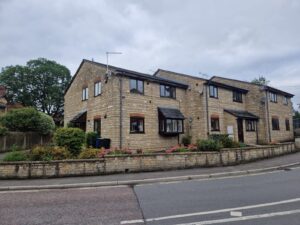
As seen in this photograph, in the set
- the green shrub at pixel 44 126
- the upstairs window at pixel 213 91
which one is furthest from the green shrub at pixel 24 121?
the upstairs window at pixel 213 91

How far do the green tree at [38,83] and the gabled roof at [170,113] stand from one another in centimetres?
3364

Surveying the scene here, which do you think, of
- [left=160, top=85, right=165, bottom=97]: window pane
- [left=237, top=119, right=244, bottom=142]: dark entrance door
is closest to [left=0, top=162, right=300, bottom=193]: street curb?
[left=160, top=85, right=165, bottom=97]: window pane

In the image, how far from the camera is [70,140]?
13.8 meters

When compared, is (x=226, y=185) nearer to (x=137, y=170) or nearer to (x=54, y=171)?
(x=137, y=170)

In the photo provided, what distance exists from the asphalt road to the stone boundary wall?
13.5 meters

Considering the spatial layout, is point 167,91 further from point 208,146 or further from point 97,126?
point 208,146

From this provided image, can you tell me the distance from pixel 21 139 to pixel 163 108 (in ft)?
41.0

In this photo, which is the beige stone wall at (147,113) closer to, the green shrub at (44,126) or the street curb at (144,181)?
the street curb at (144,181)

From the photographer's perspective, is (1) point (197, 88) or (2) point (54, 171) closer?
(2) point (54, 171)

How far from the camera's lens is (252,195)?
295 inches

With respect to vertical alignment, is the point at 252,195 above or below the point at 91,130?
below

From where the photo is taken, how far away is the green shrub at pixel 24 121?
2253cm

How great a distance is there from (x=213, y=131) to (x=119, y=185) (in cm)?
1501

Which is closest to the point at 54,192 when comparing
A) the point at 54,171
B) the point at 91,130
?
the point at 54,171
